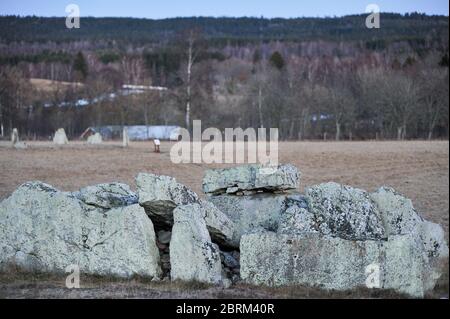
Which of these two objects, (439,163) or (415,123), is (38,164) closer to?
(439,163)

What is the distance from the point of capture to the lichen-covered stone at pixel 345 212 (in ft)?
42.8

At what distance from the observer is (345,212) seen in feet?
43.9

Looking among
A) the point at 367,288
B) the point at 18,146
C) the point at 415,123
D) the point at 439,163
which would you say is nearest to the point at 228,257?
the point at 367,288

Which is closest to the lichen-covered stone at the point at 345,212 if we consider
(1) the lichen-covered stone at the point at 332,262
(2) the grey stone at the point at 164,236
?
(1) the lichen-covered stone at the point at 332,262

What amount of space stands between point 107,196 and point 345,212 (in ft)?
17.8

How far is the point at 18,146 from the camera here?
3356 cm

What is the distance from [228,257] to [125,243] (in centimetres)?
242

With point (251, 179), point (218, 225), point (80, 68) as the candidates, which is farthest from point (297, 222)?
point (80, 68)

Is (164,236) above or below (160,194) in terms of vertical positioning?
below

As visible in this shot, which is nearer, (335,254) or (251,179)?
(335,254)

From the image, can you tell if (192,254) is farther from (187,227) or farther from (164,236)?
(164,236)

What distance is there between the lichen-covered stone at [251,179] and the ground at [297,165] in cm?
584

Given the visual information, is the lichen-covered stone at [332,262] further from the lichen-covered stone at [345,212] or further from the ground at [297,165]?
the ground at [297,165]

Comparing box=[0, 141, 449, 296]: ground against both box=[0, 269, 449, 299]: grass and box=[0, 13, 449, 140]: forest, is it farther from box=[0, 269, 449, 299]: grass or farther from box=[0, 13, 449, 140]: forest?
box=[0, 269, 449, 299]: grass
